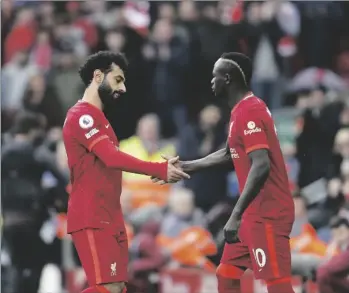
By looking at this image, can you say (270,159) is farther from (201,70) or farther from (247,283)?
(201,70)

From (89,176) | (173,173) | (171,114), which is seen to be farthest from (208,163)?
(171,114)

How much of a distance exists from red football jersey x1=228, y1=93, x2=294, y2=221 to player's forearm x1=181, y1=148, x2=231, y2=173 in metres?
0.58

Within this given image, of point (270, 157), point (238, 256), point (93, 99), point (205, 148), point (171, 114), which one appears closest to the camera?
point (270, 157)

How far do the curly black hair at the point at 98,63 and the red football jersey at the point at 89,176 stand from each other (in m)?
0.23

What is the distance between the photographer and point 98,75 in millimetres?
9031

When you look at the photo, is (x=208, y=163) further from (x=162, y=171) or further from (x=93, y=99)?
(x=93, y=99)

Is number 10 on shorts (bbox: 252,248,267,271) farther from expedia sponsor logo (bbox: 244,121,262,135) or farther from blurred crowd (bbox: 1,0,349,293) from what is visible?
blurred crowd (bbox: 1,0,349,293)

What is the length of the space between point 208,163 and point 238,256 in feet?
2.72

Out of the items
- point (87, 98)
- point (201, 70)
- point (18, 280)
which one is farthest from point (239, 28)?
point (87, 98)

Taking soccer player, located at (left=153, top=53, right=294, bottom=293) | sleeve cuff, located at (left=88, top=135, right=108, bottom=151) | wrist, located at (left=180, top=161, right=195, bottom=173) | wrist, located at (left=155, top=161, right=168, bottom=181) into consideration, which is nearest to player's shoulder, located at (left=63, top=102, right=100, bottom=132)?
sleeve cuff, located at (left=88, top=135, right=108, bottom=151)

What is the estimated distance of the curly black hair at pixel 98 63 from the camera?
905cm

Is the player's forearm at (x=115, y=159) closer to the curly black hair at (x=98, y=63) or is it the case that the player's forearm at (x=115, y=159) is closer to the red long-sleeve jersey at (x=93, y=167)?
the red long-sleeve jersey at (x=93, y=167)

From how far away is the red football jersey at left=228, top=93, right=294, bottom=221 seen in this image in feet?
28.9

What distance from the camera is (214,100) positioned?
638 inches
